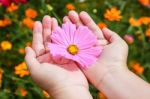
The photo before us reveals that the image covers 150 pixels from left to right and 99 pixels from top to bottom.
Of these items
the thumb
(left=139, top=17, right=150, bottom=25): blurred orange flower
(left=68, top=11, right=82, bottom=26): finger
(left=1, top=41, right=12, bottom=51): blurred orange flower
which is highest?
(left=68, top=11, right=82, bottom=26): finger

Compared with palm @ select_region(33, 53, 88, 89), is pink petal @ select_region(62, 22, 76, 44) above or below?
above

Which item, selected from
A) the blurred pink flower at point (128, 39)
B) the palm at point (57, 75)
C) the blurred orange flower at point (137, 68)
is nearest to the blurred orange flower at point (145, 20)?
the blurred pink flower at point (128, 39)

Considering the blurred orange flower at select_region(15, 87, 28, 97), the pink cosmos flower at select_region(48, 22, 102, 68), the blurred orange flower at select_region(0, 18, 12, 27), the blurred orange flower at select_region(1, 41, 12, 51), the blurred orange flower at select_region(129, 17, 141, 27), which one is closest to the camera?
the pink cosmos flower at select_region(48, 22, 102, 68)

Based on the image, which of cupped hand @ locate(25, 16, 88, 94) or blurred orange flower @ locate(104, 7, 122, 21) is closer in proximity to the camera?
cupped hand @ locate(25, 16, 88, 94)

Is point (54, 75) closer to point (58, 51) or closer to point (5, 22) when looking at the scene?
point (58, 51)

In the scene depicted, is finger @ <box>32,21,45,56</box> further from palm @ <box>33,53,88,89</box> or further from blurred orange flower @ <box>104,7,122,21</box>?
blurred orange flower @ <box>104,7,122,21</box>

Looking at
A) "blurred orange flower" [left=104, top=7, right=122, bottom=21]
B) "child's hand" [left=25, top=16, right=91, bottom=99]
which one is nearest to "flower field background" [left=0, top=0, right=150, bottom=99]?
"blurred orange flower" [left=104, top=7, right=122, bottom=21]

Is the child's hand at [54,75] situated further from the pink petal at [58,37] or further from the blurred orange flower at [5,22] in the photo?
the blurred orange flower at [5,22]

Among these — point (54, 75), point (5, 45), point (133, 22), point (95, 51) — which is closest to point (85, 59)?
point (95, 51)

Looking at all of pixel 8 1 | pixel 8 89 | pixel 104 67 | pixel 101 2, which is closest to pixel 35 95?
pixel 8 89
